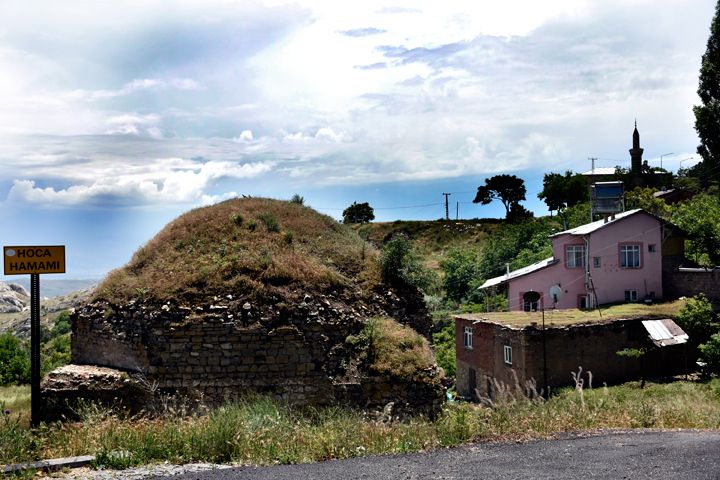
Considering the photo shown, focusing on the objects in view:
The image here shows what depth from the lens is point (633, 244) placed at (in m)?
33.7

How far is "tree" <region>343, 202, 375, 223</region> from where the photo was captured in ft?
256

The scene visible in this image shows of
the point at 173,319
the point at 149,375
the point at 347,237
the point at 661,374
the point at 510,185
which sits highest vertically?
the point at 510,185

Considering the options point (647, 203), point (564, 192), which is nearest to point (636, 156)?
point (564, 192)

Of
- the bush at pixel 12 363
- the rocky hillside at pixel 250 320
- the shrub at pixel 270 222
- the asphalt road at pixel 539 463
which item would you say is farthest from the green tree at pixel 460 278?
the asphalt road at pixel 539 463

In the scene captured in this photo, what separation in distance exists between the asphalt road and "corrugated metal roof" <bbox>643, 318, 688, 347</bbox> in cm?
2054

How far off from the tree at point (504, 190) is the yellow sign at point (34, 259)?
228 feet

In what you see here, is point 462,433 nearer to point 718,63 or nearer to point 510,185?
point 718,63

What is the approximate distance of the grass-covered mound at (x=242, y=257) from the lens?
49.7ft

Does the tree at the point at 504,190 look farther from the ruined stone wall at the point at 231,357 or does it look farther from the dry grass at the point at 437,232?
the ruined stone wall at the point at 231,357

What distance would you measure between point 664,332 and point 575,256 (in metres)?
7.51

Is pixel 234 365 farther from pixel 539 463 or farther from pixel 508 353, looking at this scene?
pixel 508 353

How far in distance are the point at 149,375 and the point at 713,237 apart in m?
30.2

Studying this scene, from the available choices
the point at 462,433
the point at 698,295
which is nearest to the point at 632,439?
the point at 462,433

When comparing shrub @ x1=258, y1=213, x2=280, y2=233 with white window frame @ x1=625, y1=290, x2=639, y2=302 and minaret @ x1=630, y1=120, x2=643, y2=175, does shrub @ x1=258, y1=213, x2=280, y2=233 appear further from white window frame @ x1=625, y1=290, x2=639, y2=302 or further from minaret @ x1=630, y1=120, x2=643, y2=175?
minaret @ x1=630, y1=120, x2=643, y2=175
